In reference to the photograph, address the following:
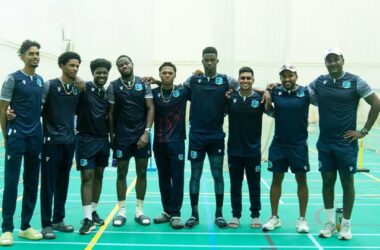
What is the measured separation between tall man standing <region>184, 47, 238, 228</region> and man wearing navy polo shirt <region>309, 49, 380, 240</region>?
1.16m

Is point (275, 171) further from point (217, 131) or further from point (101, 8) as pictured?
point (101, 8)

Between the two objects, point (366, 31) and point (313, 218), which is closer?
point (313, 218)

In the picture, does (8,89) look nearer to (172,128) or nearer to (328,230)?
(172,128)

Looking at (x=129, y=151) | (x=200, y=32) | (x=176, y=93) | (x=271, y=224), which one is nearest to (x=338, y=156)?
(x=271, y=224)

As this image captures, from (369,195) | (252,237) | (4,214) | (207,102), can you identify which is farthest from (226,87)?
(369,195)

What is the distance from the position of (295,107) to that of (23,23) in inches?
515

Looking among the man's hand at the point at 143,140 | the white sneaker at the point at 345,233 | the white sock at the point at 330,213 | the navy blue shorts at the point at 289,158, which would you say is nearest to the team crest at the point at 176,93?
the man's hand at the point at 143,140

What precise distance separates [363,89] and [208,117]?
71.2 inches

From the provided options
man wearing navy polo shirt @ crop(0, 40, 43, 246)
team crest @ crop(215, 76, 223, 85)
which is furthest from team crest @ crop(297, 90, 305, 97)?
man wearing navy polo shirt @ crop(0, 40, 43, 246)

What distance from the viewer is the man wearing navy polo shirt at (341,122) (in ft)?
16.7

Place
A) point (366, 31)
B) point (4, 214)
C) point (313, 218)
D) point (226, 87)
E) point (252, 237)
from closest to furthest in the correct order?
point (4, 214) < point (252, 237) < point (226, 87) < point (313, 218) < point (366, 31)

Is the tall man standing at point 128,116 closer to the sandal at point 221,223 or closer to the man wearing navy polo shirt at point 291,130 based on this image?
the sandal at point 221,223

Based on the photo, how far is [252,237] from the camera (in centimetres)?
531

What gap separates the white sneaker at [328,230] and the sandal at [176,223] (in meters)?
1.67
